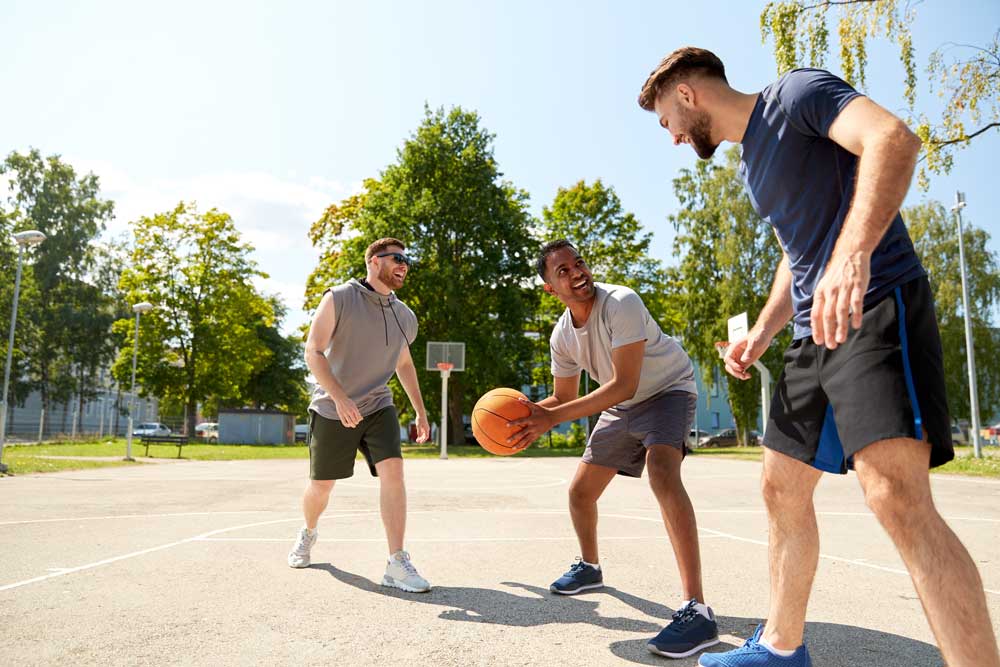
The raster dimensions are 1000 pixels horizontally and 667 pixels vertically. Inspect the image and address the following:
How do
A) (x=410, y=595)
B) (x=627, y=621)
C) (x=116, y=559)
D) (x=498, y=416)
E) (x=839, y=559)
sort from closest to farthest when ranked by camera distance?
(x=627, y=621)
(x=498, y=416)
(x=410, y=595)
(x=116, y=559)
(x=839, y=559)

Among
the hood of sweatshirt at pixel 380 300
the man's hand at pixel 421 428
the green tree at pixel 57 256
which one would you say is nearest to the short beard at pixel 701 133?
the hood of sweatshirt at pixel 380 300

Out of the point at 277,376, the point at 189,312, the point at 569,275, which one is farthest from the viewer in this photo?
the point at 277,376

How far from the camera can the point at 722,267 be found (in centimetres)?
3866

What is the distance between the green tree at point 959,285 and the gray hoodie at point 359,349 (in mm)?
39564

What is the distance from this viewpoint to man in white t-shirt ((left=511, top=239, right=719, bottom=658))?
3.61m

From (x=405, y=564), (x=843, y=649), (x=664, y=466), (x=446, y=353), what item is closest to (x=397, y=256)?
(x=405, y=564)

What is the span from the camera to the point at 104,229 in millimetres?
49875

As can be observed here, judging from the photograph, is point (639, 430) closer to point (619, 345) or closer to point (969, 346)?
point (619, 345)

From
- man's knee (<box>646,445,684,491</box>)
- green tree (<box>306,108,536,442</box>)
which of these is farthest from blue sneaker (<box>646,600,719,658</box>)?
green tree (<box>306,108,536,442</box>)

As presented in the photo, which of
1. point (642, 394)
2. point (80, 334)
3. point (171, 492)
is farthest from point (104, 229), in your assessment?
point (642, 394)

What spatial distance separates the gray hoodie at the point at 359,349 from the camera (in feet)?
16.9

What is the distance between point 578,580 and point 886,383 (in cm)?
267

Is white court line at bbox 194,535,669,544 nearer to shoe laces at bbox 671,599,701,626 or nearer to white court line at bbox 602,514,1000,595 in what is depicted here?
white court line at bbox 602,514,1000,595

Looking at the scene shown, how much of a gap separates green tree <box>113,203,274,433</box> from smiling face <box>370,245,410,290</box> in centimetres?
4375
